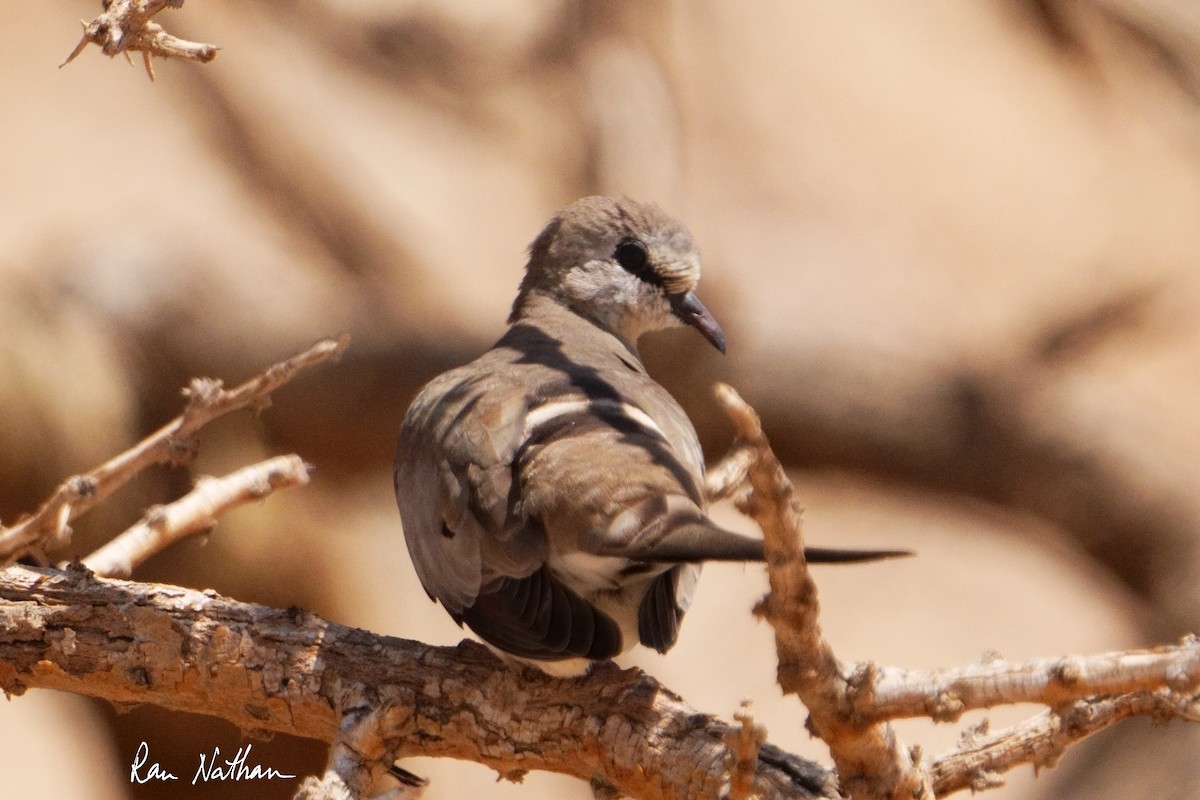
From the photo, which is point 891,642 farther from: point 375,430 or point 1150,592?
point 375,430

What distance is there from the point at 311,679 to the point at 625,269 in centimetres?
162

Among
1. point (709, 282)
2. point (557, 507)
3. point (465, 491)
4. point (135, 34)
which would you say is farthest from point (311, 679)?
point (709, 282)

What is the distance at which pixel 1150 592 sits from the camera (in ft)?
16.5

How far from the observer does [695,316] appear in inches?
145

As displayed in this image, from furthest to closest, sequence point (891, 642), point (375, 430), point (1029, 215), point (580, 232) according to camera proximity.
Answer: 1. point (1029, 215)
2. point (891, 642)
3. point (375, 430)
4. point (580, 232)

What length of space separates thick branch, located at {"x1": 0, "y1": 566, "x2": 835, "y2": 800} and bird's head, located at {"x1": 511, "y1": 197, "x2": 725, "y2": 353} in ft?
4.53

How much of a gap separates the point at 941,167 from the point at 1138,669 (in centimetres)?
659

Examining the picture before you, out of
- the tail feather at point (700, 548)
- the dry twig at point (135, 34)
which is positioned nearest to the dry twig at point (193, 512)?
the tail feather at point (700, 548)

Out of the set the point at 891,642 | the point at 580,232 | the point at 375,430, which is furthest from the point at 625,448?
the point at 891,642

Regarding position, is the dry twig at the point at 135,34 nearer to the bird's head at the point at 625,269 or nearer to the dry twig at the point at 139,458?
the dry twig at the point at 139,458

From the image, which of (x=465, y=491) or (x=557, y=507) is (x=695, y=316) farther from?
(x=557, y=507)

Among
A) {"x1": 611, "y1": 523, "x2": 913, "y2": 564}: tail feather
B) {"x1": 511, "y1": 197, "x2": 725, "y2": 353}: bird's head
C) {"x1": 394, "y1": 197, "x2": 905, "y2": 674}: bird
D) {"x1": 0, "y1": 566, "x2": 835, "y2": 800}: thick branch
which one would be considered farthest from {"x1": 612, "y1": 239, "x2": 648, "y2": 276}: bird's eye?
{"x1": 611, "y1": 523, "x2": 913, "y2": 564}: tail feather

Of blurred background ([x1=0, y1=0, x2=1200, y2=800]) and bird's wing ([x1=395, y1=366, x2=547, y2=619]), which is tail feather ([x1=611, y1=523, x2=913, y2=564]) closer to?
bird's wing ([x1=395, y1=366, x2=547, y2=619])
